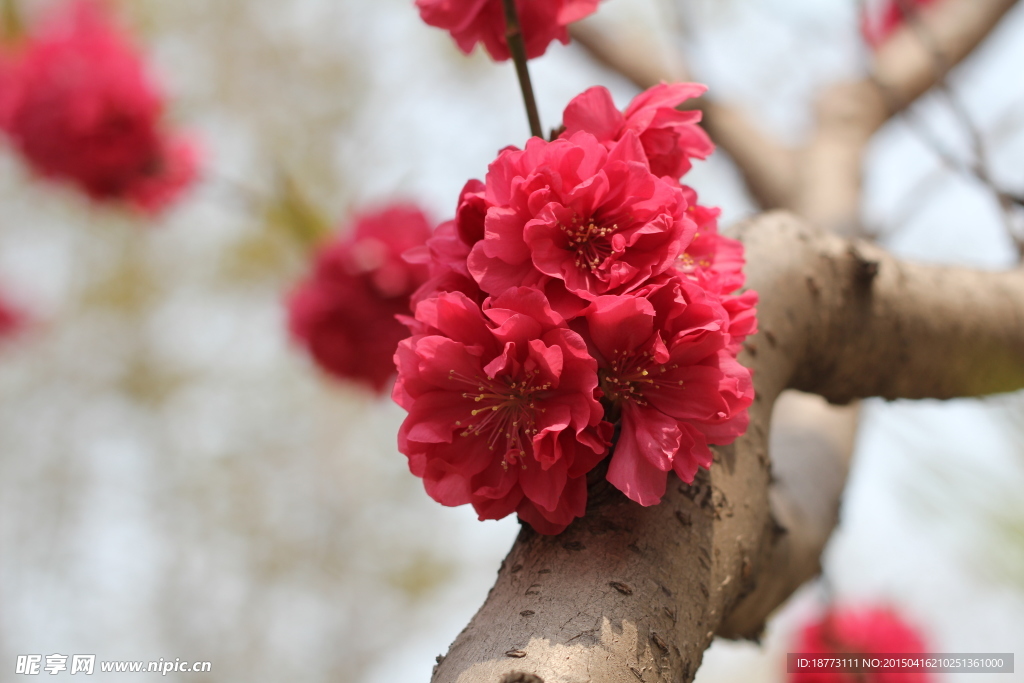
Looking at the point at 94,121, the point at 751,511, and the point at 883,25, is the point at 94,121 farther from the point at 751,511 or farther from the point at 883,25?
the point at 883,25

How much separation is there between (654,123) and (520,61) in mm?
130

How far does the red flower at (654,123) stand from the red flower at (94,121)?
4.86ft

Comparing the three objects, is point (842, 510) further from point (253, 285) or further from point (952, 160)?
point (253, 285)

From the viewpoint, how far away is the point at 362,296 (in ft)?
4.26

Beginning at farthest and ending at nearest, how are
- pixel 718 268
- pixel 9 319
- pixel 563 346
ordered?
pixel 9 319 < pixel 718 268 < pixel 563 346

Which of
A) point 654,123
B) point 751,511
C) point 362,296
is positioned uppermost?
point 362,296

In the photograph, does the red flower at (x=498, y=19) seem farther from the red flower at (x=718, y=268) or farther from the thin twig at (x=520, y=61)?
the red flower at (x=718, y=268)

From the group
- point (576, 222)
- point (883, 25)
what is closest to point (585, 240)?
point (576, 222)

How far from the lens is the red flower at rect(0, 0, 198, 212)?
1.54 m

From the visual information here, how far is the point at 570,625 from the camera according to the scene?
43cm

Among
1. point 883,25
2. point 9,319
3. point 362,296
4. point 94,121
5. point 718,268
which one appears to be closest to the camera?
point 718,268

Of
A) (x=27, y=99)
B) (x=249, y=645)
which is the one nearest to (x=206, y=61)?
(x=27, y=99)

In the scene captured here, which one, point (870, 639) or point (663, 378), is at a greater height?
point (663, 378)

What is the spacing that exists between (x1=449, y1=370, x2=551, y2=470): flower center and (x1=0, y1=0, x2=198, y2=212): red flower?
4.97 feet
